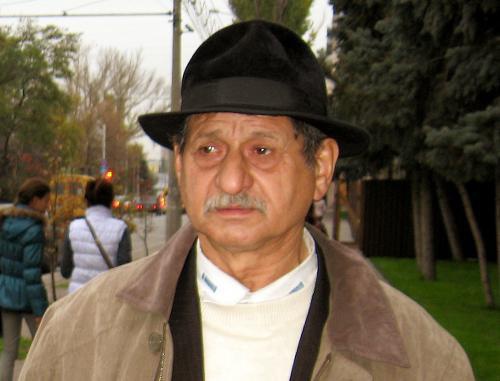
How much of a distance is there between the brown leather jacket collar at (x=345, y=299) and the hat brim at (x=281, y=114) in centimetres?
31

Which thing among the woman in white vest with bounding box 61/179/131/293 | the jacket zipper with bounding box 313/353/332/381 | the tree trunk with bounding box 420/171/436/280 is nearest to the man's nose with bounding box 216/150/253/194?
the jacket zipper with bounding box 313/353/332/381

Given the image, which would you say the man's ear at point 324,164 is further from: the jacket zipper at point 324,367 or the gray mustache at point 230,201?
the jacket zipper at point 324,367

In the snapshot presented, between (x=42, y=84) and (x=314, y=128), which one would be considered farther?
(x=42, y=84)

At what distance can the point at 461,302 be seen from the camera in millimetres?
11953

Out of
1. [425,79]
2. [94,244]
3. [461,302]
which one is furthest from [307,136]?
[461,302]

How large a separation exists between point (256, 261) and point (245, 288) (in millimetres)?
81

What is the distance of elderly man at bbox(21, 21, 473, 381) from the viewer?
2.10m

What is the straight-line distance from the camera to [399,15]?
9.93m

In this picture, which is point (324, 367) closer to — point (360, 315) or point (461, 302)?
point (360, 315)

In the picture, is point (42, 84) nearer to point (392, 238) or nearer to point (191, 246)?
point (392, 238)

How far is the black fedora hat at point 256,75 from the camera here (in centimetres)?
215

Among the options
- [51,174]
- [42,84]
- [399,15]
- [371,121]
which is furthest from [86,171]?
[399,15]

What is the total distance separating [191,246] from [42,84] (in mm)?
24129

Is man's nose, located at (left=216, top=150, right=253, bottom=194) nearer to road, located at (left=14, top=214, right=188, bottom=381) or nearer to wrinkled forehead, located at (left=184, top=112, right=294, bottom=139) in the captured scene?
wrinkled forehead, located at (left=184, top=112, right=294, bottom=139)
